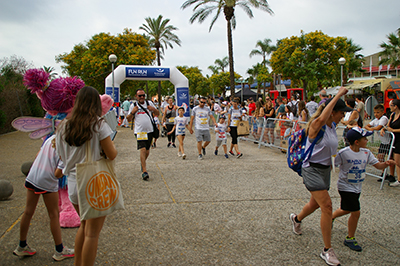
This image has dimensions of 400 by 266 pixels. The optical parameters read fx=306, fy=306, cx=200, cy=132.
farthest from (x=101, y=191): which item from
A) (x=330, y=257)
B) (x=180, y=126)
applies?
(x=180, y=126)

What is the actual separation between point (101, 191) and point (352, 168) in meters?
2.70

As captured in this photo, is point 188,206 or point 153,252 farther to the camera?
point 188,206

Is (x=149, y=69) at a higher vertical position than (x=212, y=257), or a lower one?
higher

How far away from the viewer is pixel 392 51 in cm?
3700

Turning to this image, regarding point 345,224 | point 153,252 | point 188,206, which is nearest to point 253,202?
point 188,206

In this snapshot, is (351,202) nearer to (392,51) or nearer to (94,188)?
(94,188)

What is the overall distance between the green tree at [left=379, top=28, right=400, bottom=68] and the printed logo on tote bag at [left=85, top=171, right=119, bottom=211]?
4084 centimetres

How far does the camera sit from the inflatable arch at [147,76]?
56.0ft

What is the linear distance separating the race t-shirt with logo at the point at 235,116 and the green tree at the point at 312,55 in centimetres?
2440

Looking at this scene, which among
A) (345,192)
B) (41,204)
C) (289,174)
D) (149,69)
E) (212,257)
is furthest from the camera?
(149,69)

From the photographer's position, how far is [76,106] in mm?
2406

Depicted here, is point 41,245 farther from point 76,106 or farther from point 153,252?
point 76,106

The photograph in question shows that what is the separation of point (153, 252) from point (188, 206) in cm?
147

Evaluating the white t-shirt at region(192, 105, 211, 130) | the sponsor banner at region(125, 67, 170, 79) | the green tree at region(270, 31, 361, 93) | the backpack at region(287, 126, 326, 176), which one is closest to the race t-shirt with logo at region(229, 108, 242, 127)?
the white t-shirt at region(192, 105, 211, 130)
